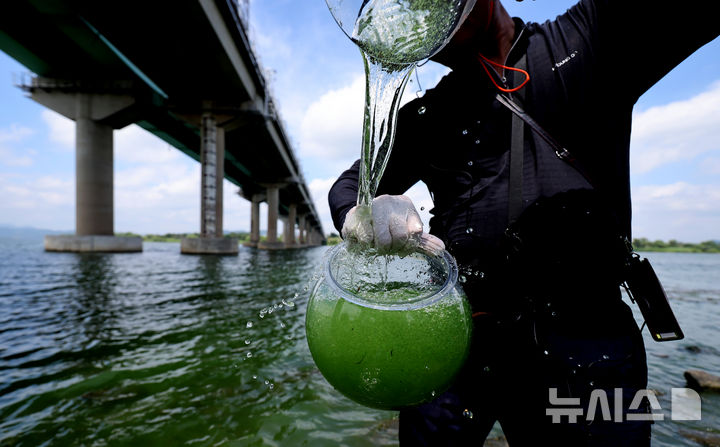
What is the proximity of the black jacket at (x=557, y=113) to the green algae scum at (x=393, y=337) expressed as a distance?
1.26 ft

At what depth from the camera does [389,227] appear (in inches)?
44.5

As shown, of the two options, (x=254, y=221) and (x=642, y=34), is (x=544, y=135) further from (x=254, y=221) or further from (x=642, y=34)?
(x=254, y=221)

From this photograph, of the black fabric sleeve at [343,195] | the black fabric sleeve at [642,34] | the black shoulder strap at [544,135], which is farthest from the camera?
the black fabric sleeve at [343,195]

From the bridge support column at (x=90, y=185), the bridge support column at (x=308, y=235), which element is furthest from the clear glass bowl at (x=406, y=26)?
the bridge support column at (x=308, y=235)

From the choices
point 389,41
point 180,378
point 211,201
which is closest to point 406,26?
point 389,41

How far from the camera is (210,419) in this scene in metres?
2.98

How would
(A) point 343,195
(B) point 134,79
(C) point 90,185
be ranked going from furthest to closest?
(B) point 134,79, (C) point 90,185, (A) point 343,195

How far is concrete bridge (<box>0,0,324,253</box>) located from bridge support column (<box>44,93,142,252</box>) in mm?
63

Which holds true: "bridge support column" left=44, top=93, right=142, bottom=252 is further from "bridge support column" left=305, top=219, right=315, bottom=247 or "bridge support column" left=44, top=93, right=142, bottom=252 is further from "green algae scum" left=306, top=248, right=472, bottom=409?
→ "bridge support column" left=305, top=219, right=315, bottom=247

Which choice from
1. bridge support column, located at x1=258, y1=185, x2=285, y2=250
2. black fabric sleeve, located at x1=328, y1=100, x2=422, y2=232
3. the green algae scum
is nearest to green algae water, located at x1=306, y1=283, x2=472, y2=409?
the green algae scum

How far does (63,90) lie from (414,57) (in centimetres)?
3018

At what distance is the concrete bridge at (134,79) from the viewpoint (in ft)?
57.5

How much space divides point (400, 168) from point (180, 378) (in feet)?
11.5

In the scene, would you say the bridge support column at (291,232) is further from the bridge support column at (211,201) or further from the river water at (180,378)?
the river water at (180,378)
